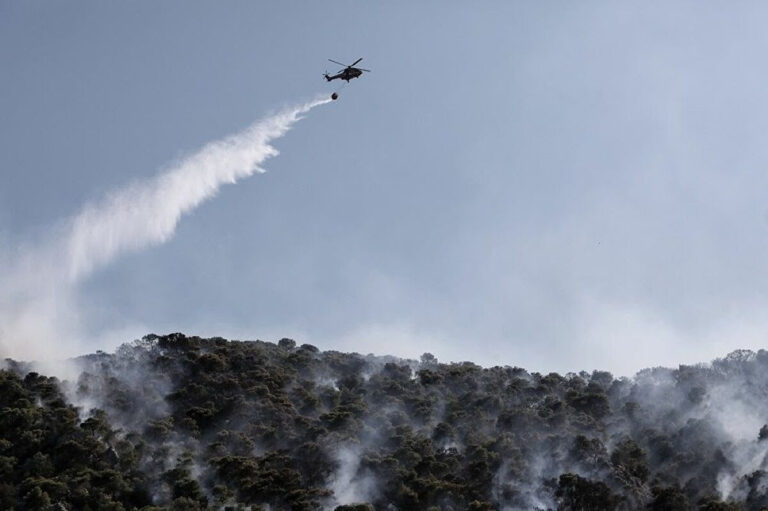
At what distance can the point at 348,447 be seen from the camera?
3620 inches

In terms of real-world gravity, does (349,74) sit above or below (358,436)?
above

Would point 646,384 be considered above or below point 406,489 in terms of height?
above

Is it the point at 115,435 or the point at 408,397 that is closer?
the point at 115,435

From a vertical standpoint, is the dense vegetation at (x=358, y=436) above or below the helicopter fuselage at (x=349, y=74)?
below

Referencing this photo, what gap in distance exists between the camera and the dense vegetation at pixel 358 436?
268 ft

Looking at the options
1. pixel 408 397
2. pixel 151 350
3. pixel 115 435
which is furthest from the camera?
pixel 151 350

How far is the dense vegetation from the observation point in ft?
268

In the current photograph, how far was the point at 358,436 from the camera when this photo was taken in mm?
99062

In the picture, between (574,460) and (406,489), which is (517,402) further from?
(406,489)

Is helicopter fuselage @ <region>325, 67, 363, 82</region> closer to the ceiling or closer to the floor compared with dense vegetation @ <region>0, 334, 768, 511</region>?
closer to the ceiling

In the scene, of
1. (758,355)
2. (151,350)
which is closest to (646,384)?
(758,355)

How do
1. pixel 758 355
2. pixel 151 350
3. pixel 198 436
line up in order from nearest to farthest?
pixel 198 436
pixel 151 350
pixel 758 355

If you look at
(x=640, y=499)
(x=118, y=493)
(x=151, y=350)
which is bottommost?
(x=640, y=499)

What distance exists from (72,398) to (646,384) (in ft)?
266
